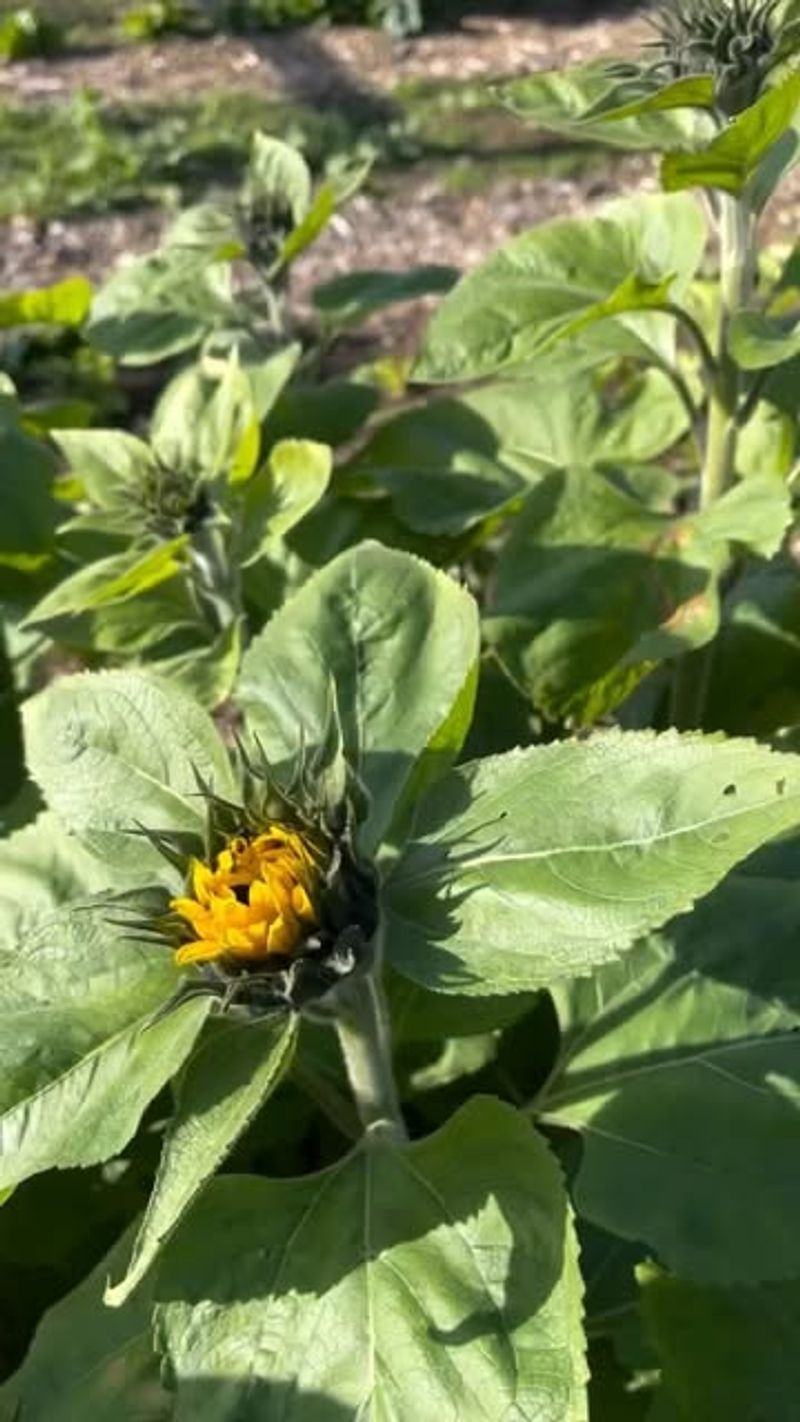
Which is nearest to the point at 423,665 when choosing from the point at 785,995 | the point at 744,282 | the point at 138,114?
the point at 785,995

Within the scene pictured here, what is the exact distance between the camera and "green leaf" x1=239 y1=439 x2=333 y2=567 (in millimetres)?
2031

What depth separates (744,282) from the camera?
195 cm

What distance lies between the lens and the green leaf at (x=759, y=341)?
5.65 ft

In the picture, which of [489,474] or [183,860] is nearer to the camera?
[183,860]

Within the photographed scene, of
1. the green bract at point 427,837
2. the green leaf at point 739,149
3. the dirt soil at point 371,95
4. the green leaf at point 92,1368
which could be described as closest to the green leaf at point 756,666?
the green bract at point 427,837

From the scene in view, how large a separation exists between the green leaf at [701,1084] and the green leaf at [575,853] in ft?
1.11

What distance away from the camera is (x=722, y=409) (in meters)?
2.04

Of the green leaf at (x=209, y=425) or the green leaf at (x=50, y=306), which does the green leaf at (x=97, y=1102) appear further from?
the green leaf at (x=50, y=306)

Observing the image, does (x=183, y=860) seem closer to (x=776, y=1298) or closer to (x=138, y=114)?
(x=776, y=1298)

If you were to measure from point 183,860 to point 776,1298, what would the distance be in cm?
71

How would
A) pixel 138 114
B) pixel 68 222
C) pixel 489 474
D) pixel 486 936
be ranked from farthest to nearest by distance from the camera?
pixel 138 114
pixel 68 222
pixel 489 474
pixel 486 936

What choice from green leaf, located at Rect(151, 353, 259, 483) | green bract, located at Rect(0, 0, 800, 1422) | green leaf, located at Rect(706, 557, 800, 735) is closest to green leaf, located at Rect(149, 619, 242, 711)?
green bract, located at Rect(0, 0, 800, 1422)

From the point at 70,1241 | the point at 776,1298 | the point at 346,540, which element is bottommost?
the point at 70,1241

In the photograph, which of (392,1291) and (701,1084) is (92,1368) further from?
(701,1084)
